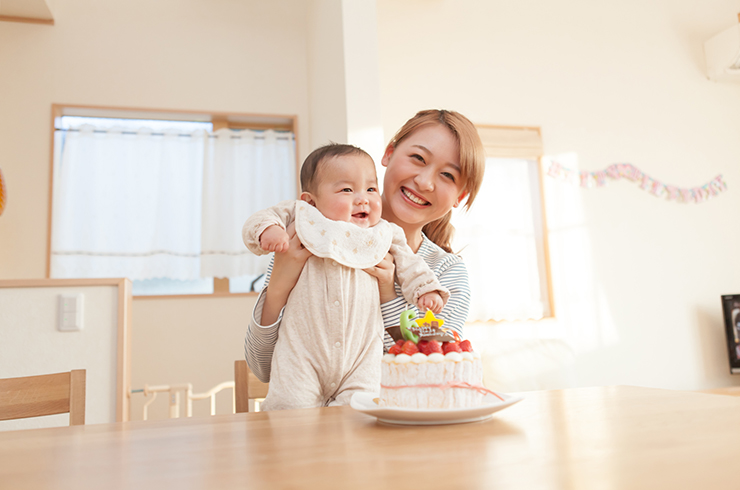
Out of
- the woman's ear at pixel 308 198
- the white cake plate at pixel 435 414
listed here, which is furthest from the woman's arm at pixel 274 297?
the white cake plate at pixel 435 414

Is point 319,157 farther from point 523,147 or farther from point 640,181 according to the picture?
point 640,181

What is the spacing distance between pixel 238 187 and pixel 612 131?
9.80 ft

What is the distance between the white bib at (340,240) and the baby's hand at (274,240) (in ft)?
0.16

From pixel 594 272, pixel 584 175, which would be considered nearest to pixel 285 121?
pixel 584 175

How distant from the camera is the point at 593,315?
4.05 m

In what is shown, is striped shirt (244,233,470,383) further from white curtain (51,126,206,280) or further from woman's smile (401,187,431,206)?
white curtain (51,126,206,280)

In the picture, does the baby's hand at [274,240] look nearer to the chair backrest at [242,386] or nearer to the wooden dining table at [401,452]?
the wooden dining table at [401,452]

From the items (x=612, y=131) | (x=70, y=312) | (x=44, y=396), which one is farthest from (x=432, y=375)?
(x=612, y=131)

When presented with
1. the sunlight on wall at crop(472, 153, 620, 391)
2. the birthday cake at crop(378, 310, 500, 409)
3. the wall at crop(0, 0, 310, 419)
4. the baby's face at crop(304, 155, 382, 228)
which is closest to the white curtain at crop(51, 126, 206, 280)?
the wall at crop(0, 0, 310, 419)

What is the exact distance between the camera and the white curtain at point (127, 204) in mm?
3422

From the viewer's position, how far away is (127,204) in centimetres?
356

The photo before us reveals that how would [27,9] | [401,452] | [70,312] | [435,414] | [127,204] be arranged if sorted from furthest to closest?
1. [127,204]
2. [27,9]
3. [70,312]
4. [435,414]
5. [401,452]

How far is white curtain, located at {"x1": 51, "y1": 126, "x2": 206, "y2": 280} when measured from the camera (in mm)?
3422

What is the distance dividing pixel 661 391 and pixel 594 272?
3.41 m
